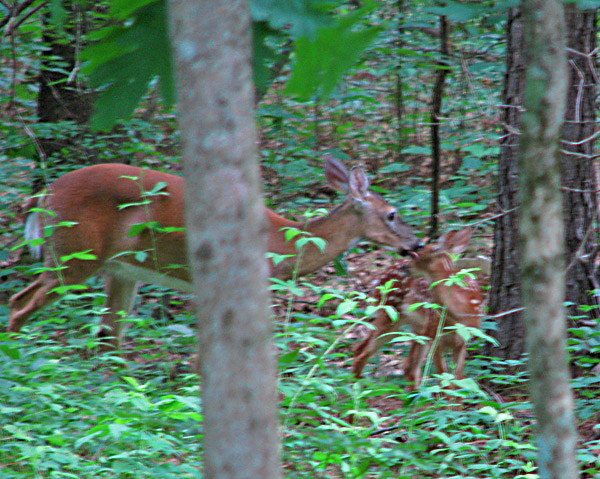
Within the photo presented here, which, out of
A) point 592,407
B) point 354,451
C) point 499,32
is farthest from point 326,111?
point 354,451

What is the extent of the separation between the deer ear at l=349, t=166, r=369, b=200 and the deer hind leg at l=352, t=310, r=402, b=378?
189 cm

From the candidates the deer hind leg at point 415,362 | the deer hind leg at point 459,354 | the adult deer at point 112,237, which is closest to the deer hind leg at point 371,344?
the deer hind leg at point 415,362

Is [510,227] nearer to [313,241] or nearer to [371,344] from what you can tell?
[371,344]

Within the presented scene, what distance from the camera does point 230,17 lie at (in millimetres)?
1702

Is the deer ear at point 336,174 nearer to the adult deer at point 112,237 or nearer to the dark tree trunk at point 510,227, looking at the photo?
the adult deer at point 112,237

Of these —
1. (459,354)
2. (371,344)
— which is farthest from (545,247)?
(371,344)

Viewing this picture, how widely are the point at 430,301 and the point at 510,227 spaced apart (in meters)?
0.79

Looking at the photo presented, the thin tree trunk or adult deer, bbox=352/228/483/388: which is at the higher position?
the thin tree trunk

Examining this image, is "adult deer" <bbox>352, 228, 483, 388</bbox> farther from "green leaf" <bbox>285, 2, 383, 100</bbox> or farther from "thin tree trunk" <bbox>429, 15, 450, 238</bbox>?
"green leaf" <bbox>285, 2, 383, 100</bbox>

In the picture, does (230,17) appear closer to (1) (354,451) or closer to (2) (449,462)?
(1) (354,451)

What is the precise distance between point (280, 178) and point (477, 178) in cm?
257

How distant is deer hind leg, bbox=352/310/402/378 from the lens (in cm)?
548

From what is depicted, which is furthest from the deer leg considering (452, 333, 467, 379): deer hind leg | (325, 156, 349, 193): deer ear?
(452, 333, 467, 379): deer hind leg

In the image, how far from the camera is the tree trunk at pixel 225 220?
5.54 ft
